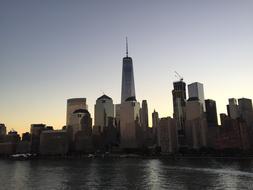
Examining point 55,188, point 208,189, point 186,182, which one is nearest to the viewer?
point 208,189

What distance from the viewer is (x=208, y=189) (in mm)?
94000

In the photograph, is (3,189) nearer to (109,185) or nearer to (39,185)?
(39,185)

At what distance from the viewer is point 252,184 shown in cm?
10225

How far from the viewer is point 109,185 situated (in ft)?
347

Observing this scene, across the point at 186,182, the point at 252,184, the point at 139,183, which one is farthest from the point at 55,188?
the point at 252,184

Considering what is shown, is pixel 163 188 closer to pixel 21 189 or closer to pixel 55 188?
pixel 55 188

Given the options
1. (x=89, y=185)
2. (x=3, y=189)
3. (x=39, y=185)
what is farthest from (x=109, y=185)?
(x=3, y=189)

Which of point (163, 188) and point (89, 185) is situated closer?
point (163, 188)

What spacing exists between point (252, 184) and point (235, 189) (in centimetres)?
1071

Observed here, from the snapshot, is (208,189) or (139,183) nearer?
(208,189)

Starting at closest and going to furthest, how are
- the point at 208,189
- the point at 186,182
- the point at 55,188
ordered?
the point at 208,189, the point at 55,188, the point at 186,182

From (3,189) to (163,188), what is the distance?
4996 centimetres

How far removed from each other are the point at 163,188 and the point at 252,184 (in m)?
28.0

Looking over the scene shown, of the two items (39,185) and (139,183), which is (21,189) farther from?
(139,183)
